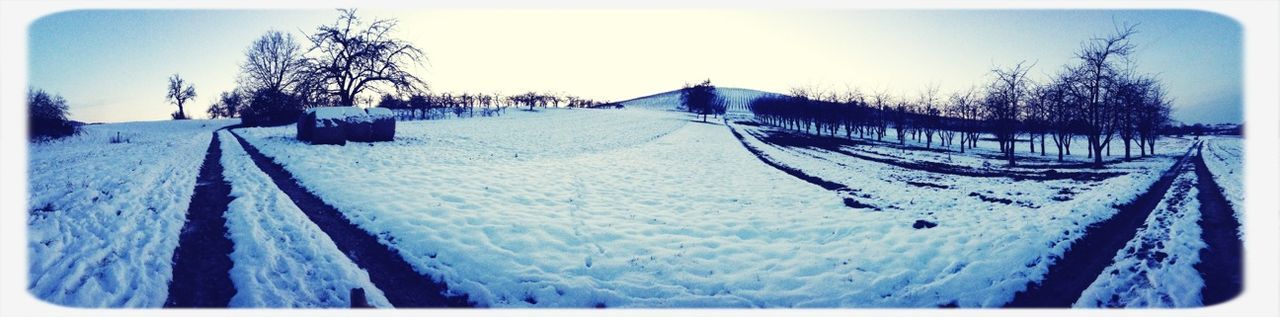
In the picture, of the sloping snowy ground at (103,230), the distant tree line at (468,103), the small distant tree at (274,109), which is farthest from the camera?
the distant tree line at (468,103)

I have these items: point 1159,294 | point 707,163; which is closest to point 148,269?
point 1159,294

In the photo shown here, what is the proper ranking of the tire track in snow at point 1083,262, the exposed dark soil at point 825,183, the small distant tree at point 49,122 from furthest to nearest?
1. the small distant tree at point 49,122
2. the exposed dark soil at point 825,183
3. the tire track in snow at point 1083,262

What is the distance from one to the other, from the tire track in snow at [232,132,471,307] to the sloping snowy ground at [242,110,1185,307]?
0.18 meters

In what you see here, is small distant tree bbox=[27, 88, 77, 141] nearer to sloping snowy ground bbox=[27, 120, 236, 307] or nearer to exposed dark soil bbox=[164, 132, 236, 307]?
sloping snowy ground bbox=[27, 120, 236, 307]

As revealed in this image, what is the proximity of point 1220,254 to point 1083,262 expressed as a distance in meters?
2.30

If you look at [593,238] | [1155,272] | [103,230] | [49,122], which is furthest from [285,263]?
[49,122]

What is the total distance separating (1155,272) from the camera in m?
5.80

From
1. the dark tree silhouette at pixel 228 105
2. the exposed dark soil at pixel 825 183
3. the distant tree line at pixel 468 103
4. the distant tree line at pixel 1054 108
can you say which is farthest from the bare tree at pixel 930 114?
the dark tree silhouette at pixel 228 105

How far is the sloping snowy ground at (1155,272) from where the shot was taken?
5098 mm

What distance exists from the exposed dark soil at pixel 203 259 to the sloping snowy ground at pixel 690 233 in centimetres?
178

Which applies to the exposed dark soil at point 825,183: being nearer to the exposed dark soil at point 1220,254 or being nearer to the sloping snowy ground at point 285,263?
the exposed dark soil at point 1220,254

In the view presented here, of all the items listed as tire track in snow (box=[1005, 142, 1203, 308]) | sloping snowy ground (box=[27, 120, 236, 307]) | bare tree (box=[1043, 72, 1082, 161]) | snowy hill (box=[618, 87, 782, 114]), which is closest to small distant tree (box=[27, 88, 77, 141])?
sloping snowy ground (box=[27, 120, 236, 307])

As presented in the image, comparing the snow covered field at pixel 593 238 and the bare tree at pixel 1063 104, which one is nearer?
the snow covered field at pixel 593 238

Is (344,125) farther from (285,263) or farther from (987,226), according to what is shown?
(987,226)
